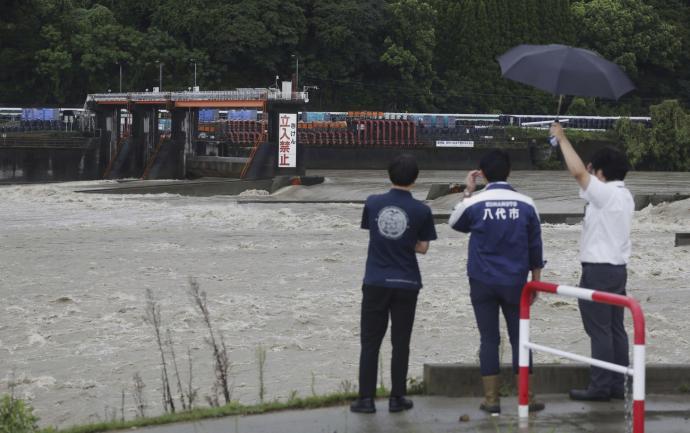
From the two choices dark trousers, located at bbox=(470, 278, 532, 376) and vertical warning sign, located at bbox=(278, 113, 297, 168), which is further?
vertical warning sign, located at bbox=(278, 113, 297, 168)

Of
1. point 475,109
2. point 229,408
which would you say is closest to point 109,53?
point 475,109

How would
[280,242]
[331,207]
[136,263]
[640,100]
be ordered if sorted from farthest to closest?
[640,100] < [331,207] < [280,242] < [136,263]

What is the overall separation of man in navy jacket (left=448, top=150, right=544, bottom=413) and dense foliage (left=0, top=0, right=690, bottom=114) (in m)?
76.1

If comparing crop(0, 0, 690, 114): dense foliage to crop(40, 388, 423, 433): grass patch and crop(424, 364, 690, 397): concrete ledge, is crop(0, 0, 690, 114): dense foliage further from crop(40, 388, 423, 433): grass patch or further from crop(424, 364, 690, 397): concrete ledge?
crop(424, 364, 690, 397): concrete ledge

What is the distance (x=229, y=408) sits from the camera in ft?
30.0

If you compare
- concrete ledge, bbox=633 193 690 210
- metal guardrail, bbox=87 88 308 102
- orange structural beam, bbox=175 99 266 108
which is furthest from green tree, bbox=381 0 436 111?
concrete ledge, bbox=633 193 690 210

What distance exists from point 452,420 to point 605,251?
164 cm

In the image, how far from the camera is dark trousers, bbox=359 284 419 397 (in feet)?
29.1

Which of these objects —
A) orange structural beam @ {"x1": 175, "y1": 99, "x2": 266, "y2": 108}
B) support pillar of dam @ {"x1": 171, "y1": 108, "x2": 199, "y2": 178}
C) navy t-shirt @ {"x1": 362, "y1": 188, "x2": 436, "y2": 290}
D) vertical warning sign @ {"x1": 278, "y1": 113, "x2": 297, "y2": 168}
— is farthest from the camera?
support pillar of dam @ {"x1": 171, "y1": 108, "x2": 199, "y2": 178}

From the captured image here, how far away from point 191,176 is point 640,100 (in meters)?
52.0

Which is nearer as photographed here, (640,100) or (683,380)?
(683,380)

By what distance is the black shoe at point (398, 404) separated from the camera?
899cm

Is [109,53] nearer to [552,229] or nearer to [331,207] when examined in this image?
[331,207]

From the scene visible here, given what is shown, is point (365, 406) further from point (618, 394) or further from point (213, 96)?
point (213, 96)
